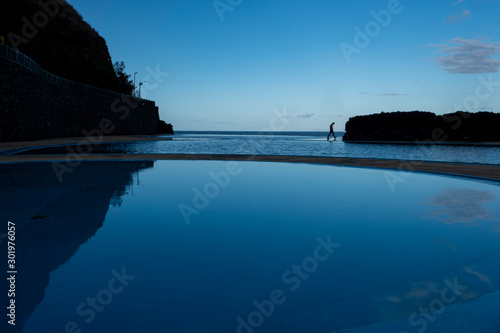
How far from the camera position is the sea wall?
2339 cm

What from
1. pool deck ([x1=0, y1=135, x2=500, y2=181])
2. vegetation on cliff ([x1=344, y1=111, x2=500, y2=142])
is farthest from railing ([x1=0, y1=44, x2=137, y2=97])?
vegetation on cliff ([x1=344, y1=111, x2=500, y2=142])

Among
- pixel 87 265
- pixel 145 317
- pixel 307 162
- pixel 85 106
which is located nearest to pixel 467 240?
pixel 145 317

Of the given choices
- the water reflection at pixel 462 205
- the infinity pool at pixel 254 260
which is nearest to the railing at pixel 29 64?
the infinity pool at pixel 254 260

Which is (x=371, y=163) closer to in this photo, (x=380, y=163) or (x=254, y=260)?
(x=380, y=163)

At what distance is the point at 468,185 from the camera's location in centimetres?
870

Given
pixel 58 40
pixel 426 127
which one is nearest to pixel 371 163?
pixel 426 127

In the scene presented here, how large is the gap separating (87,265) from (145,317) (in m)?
1.26

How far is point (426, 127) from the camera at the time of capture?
70.6 m

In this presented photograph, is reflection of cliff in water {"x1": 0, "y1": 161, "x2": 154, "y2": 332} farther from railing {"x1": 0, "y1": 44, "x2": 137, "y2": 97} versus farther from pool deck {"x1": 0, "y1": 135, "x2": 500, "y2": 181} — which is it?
railing {"x1": 0, "y1": 44, "x2": 137, "y2": 97}

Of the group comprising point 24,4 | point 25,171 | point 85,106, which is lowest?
point 25,171

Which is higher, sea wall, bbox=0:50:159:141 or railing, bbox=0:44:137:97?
railing, bbox=0:44:137:97

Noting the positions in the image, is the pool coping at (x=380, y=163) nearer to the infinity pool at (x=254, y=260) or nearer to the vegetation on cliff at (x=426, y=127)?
the infinity pool at (x=254, y=260)

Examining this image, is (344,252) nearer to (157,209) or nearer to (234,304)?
(234,304)

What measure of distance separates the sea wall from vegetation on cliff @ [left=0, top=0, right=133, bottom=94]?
7.13m
